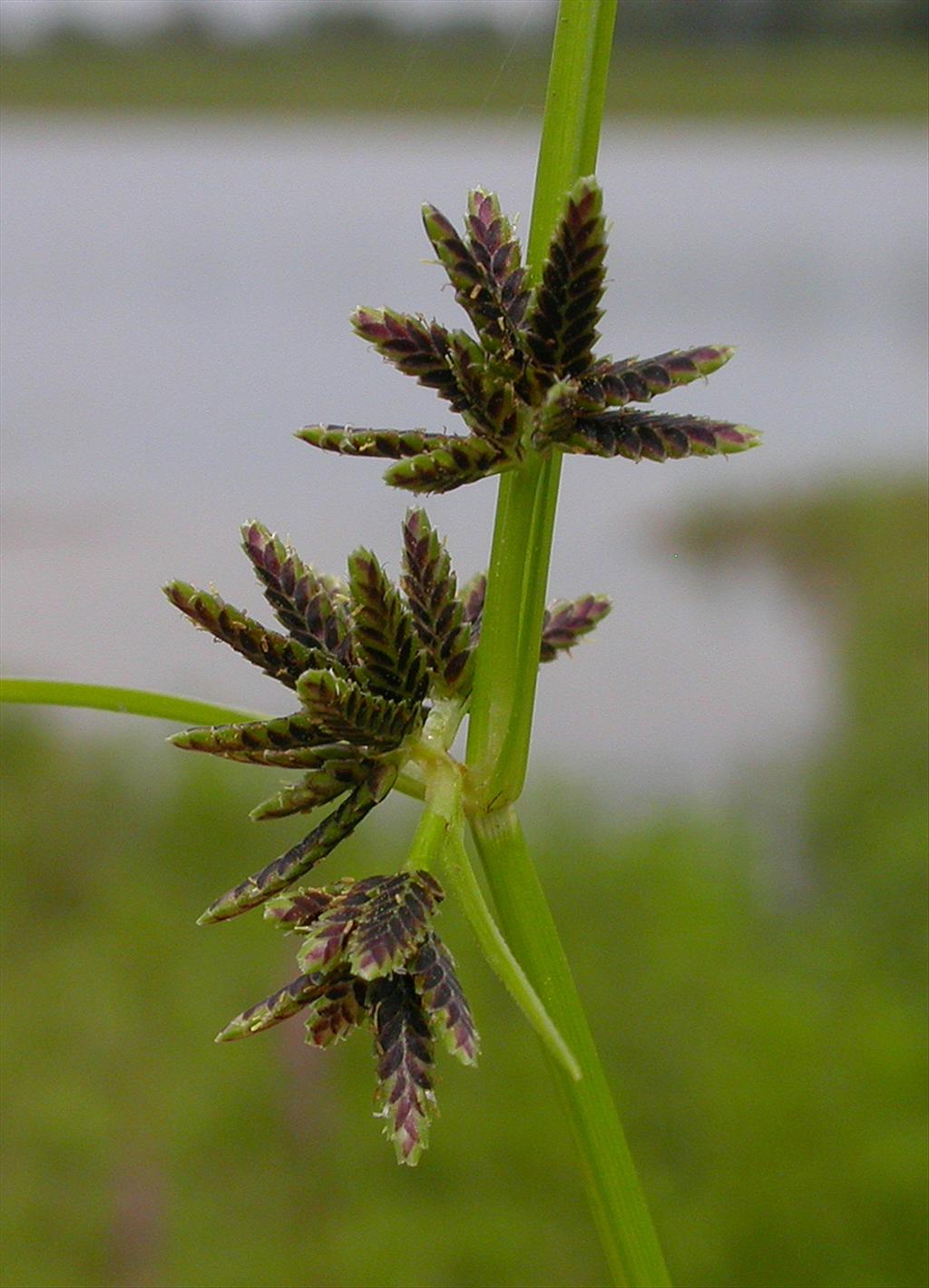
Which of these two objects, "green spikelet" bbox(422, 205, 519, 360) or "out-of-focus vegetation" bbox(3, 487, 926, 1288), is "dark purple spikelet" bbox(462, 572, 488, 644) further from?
"out-of-focus vegetation" bbox(3, 487, 926, 1288)

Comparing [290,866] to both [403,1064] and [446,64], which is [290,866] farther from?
[446,64]

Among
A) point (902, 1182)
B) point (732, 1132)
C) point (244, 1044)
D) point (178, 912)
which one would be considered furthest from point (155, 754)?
point (902, 1182)

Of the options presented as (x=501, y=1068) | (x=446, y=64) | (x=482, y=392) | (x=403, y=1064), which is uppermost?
(x=446, y=64)

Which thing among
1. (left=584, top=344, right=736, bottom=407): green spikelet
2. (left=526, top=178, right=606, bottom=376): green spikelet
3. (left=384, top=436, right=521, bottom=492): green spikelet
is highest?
(left=526, top=178, right=606, bottom=376): green spikelet

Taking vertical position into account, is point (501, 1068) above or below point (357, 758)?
below

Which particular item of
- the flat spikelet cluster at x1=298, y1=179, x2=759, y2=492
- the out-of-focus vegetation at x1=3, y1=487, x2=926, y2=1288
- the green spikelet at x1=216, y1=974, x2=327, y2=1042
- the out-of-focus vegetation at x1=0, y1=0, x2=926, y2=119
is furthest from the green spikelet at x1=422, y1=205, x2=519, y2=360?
the out-of-focus vegetation at x1=3, y1=487, x2=926, y2=1288

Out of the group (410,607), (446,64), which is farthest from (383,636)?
(446,64)
